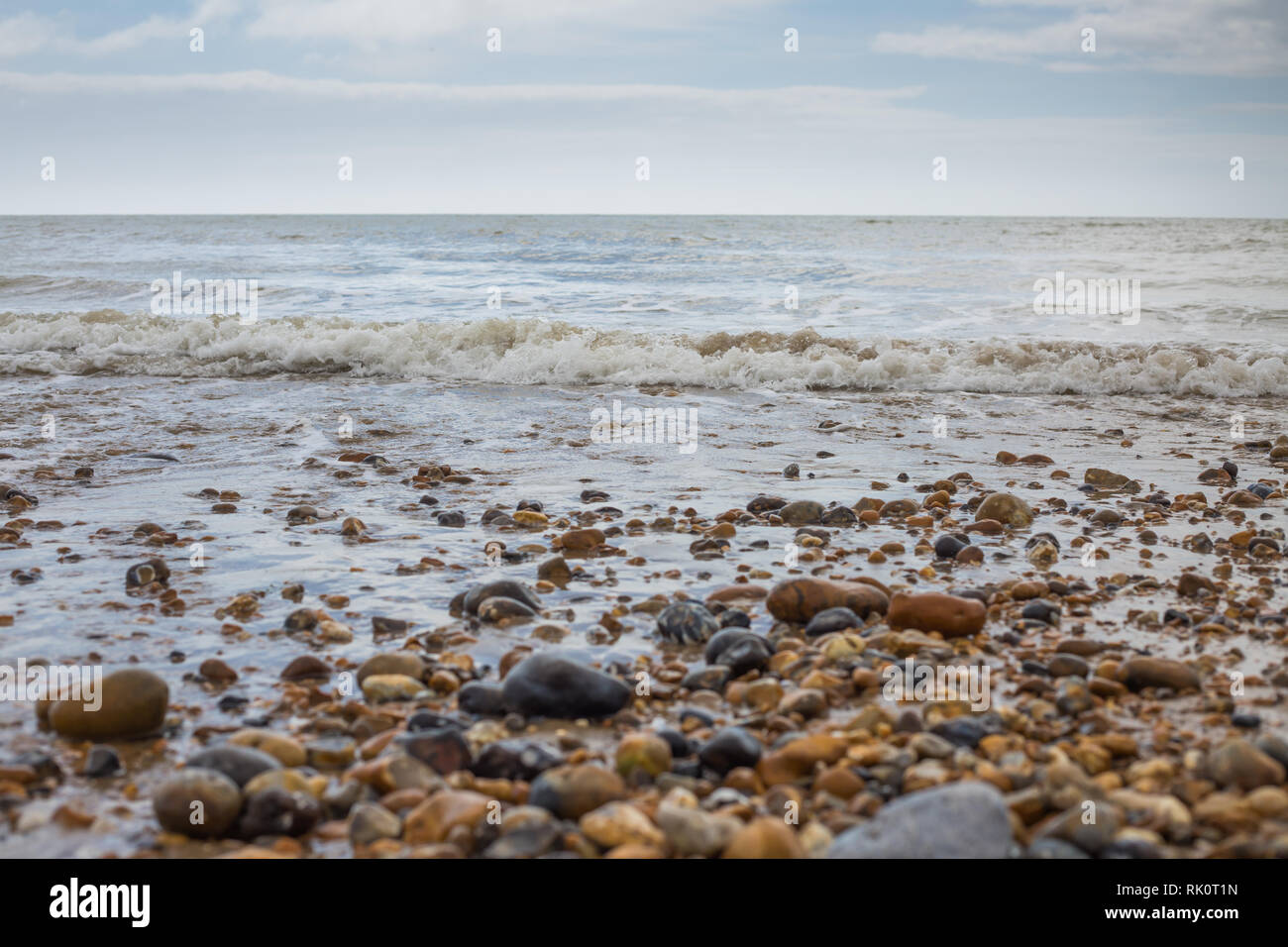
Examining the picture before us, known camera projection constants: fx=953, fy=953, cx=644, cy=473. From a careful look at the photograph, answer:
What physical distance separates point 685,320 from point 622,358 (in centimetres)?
398

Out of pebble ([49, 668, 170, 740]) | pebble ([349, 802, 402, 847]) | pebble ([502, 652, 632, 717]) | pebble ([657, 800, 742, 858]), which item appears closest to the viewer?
pebble ([657, 800, 742, 858])

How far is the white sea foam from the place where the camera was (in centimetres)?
995

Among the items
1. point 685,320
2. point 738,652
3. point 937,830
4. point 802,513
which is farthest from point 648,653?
point 685,320

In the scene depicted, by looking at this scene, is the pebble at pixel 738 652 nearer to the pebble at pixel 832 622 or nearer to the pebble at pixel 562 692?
the pebble at pixel 832 622

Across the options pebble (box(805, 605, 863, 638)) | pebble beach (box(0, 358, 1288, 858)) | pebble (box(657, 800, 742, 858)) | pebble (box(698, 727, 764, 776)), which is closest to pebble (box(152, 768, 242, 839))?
pebble beach (box(0, 358, 1288, 858))

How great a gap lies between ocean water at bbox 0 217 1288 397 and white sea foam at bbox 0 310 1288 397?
0.09 feet

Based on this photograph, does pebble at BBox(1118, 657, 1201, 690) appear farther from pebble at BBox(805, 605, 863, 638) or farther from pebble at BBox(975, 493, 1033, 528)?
pebble at BBox(975, 493, 1033, 528)

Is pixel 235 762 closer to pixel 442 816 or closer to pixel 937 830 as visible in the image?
pixel 442 816

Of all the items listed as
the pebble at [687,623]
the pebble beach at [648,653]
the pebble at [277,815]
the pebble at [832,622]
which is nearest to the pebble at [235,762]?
the pebble beach at [648,653]

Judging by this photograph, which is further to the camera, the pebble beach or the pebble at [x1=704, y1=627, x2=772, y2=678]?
the pebble at [x1=704, y1=627, x2=772, y2=678]

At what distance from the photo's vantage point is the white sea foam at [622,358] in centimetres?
995

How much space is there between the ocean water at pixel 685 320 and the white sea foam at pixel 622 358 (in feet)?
0.09
